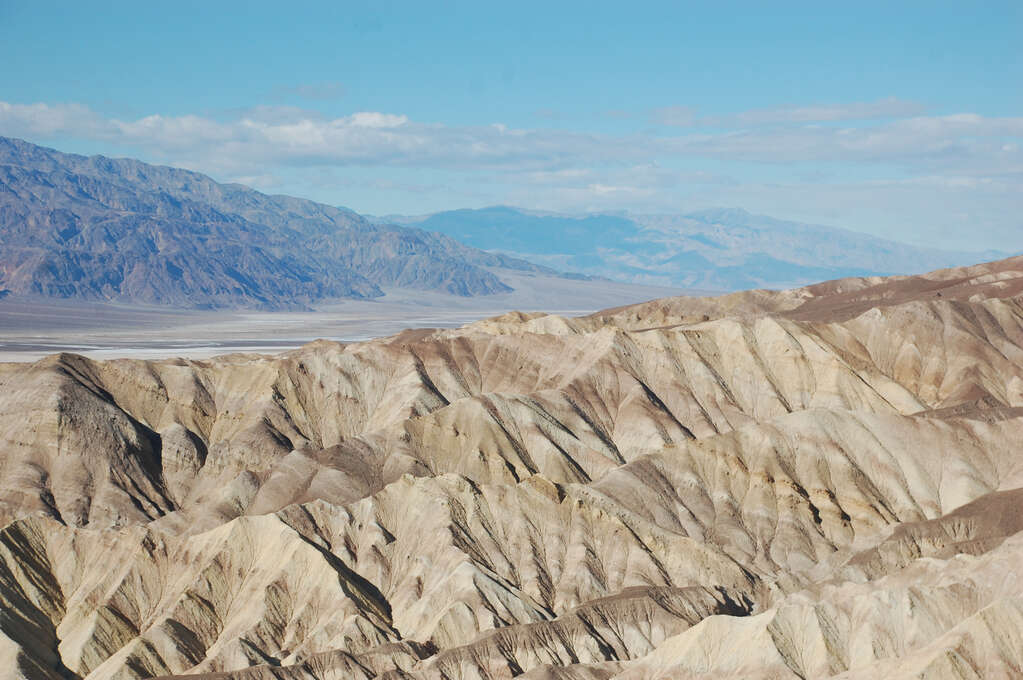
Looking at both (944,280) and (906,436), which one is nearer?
(906,436)

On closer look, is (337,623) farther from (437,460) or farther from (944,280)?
(944,280)

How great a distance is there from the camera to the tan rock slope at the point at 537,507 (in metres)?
72.5

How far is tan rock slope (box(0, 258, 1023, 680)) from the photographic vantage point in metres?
72.5

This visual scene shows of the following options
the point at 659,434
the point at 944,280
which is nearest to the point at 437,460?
the point at 659,434

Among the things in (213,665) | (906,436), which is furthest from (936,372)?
(213,665)

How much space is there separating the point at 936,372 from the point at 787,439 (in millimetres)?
36142

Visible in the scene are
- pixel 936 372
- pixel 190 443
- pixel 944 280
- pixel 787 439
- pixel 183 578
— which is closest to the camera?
pixel 183 578

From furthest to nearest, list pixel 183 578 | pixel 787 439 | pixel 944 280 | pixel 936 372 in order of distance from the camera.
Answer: pixel 944 280
pixel 936 372
pixel 787 439
pixel 183 578

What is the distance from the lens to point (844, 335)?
449 ft

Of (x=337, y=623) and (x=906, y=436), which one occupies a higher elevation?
(x=906, y=436)

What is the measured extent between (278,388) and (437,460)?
76.7ft

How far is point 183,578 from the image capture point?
8388 cm

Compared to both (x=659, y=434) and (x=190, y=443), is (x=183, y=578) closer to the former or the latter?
(x=190, y=443)

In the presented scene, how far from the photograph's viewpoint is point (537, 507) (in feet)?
304
